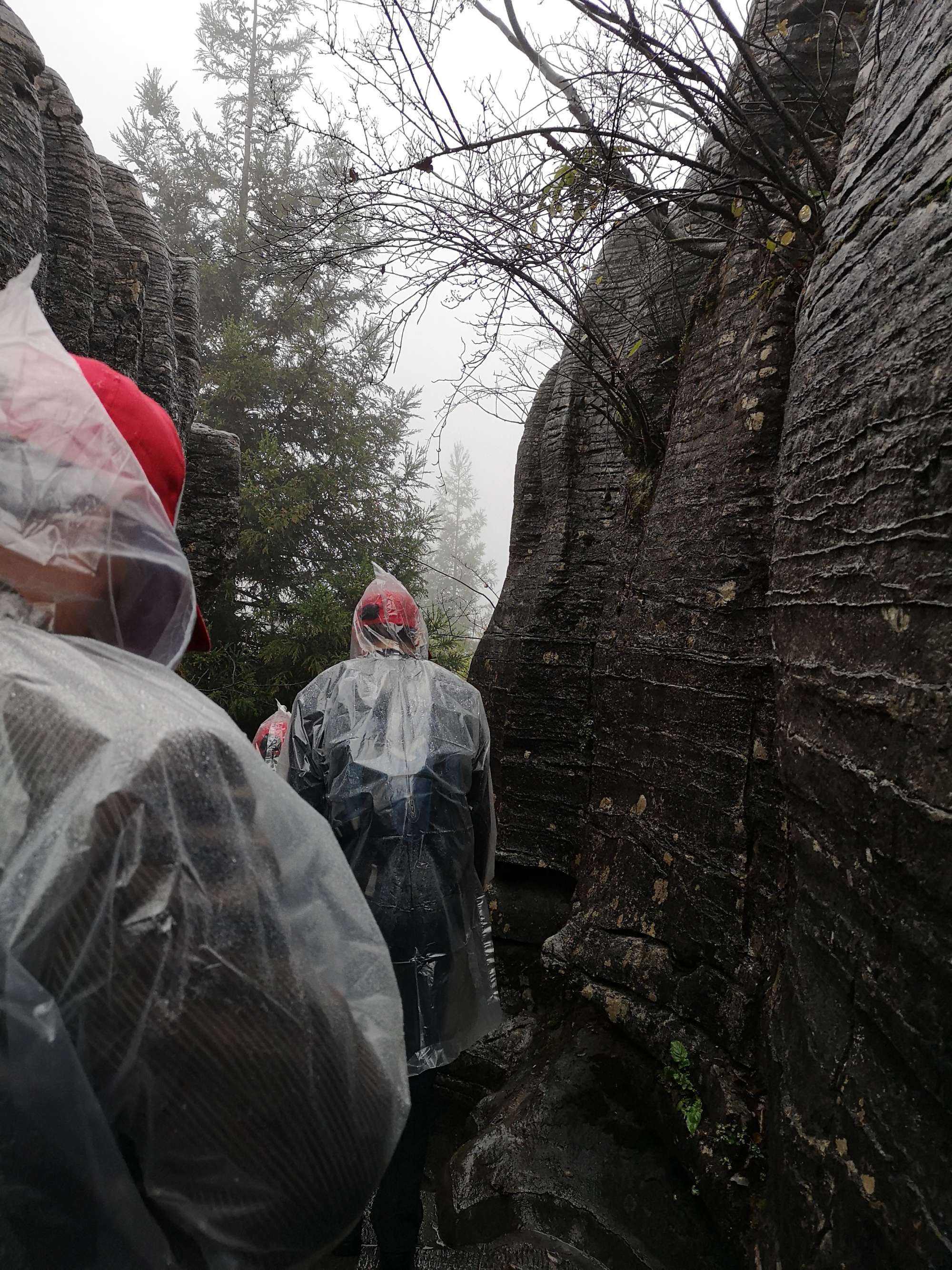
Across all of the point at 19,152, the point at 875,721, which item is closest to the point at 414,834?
the point at 875,721

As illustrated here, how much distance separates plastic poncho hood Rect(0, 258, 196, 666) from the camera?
956 millimetres

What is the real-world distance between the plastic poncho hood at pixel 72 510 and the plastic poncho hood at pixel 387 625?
217cm

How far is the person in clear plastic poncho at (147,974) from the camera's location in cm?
74

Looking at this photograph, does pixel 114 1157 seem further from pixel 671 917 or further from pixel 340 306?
pixel 340 306

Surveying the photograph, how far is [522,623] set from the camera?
512 centimetres

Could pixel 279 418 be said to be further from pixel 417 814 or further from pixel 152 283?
pixel 417 814

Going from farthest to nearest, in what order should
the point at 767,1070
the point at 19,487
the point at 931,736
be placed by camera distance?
Result: 1. the point at 767,1070
2. the point at 931,736
3. the point at 19,487

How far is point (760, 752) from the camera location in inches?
108

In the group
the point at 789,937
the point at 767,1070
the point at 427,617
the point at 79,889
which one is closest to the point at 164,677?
the point at 79,889

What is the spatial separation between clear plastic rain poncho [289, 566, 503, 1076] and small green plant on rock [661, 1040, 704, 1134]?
70 centimetres

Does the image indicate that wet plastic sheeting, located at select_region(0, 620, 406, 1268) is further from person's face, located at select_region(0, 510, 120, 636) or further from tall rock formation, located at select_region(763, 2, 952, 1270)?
tall rock formation, located at select_region(763, 2, 952, 1270)

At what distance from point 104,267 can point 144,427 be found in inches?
152

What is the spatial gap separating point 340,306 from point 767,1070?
15.5 m

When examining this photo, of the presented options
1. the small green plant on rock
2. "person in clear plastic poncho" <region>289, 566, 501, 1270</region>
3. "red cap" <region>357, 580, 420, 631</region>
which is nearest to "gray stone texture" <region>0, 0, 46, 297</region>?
"red cap" <region>357, 580, 420, 631</region>
